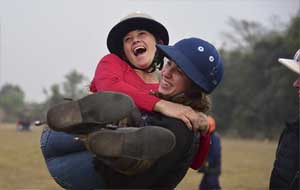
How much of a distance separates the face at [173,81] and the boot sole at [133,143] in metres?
0.34

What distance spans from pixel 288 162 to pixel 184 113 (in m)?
0.54

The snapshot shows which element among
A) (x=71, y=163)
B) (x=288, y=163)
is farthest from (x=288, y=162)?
(x=71, y=163)

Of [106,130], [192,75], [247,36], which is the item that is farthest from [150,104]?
[247,36]

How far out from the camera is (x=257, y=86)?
117 feet

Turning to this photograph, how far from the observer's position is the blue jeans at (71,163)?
179 cm

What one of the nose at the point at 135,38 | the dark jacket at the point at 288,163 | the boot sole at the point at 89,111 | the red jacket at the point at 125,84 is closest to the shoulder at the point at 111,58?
the red jacket at the point at 125,84

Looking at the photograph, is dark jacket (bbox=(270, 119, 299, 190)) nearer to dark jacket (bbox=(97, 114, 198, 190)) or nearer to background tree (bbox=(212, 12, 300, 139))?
dark jacket (bbox=(97, 114, 198, 190))

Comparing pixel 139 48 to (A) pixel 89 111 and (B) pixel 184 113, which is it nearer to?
(B) pixel 184 113

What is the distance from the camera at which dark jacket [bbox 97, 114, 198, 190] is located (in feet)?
5.45

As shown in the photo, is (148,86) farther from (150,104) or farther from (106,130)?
(106,130)

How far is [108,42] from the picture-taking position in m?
2.07

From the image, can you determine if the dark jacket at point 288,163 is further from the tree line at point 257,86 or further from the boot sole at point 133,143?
the tree line at point 257,86

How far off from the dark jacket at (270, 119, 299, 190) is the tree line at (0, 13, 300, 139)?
26.4 m

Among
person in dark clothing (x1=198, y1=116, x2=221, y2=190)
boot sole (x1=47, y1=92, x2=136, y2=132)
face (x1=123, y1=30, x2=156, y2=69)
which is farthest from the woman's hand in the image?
person in dark clothing (x1=198, y1=116, x2=221, y2=190)
